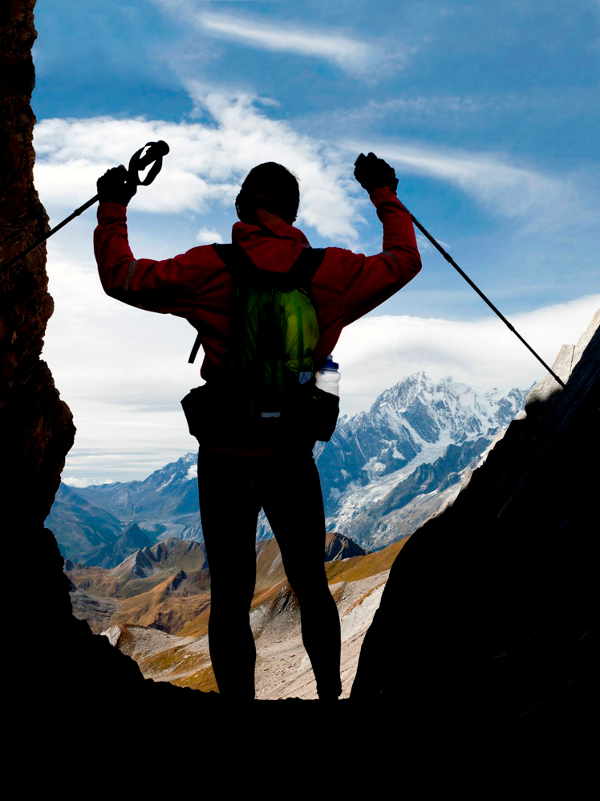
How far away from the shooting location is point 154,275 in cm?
534

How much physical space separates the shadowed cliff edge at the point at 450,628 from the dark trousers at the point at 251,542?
23.8 inches

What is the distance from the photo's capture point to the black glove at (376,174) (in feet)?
20.5

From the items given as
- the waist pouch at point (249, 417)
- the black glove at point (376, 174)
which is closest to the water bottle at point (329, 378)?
the waist pouch at point (249, 417)

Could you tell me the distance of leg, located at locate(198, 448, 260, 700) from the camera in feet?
18.5

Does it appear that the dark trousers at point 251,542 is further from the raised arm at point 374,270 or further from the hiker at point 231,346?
the raised arm at point 374,270

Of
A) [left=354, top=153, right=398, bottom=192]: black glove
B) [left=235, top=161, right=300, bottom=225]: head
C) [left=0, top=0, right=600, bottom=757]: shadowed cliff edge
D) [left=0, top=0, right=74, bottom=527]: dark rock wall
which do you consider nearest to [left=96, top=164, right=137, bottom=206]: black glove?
[left=235, top=161, right=300, bottom=225]: head

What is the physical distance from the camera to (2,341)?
14.1 m

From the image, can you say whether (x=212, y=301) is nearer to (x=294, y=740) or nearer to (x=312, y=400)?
(x=312, y=400)

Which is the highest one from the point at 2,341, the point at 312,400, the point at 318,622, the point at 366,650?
the point at 2,341

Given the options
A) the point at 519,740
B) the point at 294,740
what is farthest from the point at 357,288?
the point at 294,740

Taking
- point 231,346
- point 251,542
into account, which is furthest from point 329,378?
point 251,542

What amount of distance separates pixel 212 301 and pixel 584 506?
4.41 meters

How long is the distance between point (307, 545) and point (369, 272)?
115 inches

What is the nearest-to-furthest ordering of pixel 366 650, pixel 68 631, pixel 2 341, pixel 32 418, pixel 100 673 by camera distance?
1. pixel 100 673
2. pixel 68 631
3. pixel 366 650
4. pixel 2 341
5. pixel 32 418
